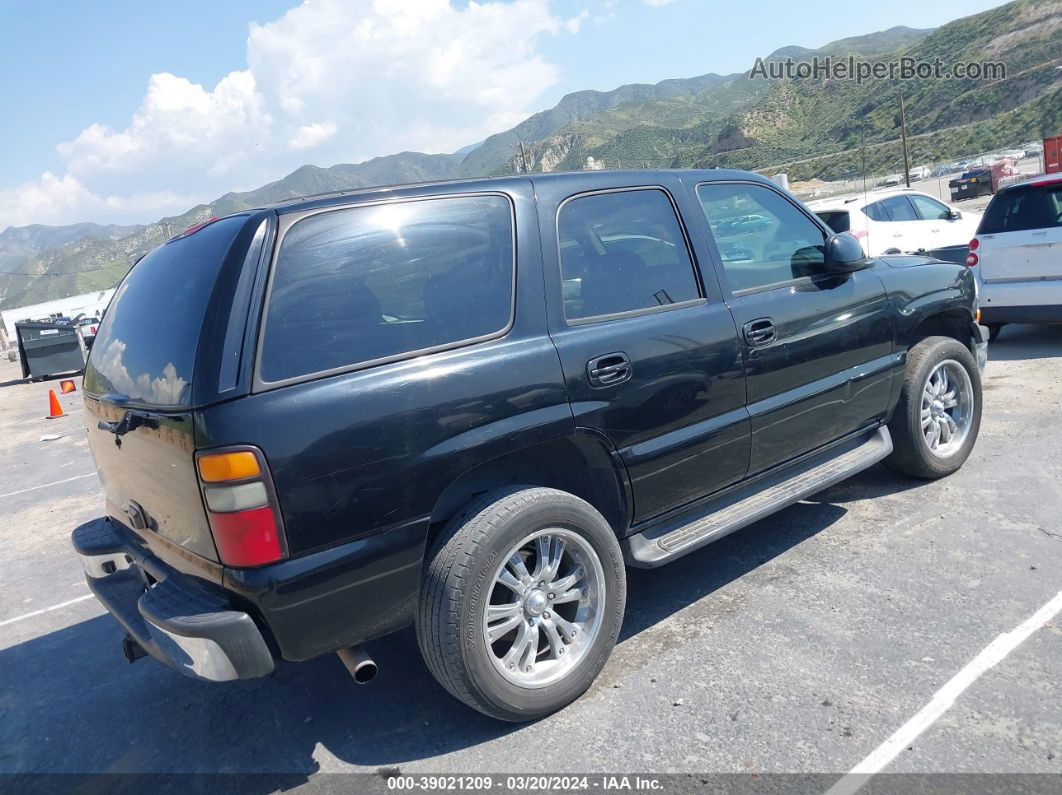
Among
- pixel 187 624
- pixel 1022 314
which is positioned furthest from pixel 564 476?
pixel 1022 314

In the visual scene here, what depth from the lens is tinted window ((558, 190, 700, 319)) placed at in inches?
124

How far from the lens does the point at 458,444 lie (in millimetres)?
2625

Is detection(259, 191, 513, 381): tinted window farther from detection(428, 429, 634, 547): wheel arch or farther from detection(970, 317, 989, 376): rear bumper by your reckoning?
detection(970, 317, 989, 376): rear bumper

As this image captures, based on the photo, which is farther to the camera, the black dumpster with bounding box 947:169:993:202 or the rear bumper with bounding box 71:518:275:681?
the black dumpster with bounding box 947:169:993:202

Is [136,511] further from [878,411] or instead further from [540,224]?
[878,411]

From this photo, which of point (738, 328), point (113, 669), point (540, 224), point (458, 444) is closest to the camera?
point (458, 444)

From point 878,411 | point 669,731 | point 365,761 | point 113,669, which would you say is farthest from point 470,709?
point 878,411

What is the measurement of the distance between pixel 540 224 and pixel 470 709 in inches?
76.1

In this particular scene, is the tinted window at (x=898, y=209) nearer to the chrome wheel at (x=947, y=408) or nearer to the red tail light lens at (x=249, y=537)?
the chrome wheel at (x=947, y=408)

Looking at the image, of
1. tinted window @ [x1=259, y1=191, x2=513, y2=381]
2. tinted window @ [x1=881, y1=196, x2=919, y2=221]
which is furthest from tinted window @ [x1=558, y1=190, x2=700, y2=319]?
tinted window @ [x1=881, y1=196, x2=919, y2=221]

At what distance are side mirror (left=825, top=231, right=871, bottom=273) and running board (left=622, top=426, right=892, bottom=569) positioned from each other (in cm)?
94

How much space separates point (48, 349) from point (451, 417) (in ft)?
74.6

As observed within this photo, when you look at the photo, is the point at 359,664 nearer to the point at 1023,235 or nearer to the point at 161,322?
the point at 161,322

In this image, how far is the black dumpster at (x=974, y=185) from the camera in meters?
37.6
